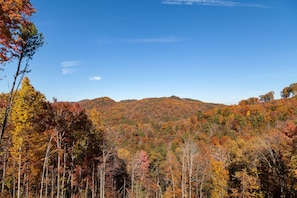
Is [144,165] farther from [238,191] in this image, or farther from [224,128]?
[224,128]

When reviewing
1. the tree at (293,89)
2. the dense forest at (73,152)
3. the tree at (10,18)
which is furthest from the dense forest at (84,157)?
the tree at (293,89)

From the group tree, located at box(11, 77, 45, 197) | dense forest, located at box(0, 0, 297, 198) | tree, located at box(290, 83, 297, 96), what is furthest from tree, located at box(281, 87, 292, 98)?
tree, located at box(11, 77, 45, 197)

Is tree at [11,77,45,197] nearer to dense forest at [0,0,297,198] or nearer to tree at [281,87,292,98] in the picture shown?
dense forest at [0,0,297,198]

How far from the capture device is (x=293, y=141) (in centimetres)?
2417

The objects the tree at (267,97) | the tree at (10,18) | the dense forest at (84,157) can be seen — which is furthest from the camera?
the tree at (267,97)

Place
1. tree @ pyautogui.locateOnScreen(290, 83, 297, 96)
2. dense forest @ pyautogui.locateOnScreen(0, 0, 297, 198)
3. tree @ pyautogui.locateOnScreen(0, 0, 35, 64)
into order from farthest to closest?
tree @ pyautogui.locateOnScreen(290, 83, 297, 96) < dense forest @ pyautogui.locateOnScreen(0, 0, 297, 198) < tree @ pyautogui.locateOnScreen(0, 0, 35, 64)

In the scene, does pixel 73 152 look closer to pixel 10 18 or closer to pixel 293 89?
pixel 10 18

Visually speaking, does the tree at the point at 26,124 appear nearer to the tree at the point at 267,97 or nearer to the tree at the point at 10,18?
the tree at the point at 10,18

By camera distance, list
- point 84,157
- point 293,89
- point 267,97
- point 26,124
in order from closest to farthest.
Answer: point 26,124 < point 84,157 < point 293,89 < point 267,97

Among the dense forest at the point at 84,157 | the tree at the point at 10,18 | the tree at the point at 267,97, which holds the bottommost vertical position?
the dense forest at the point at 84,157

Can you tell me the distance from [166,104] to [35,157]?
562 ft

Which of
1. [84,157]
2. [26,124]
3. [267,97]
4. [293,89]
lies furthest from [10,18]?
[267,97]

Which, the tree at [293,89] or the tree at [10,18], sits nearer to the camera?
the tree at [10,18]

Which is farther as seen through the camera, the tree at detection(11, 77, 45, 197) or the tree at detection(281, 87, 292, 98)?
the tree at detection(281, 87, 292, 98)
